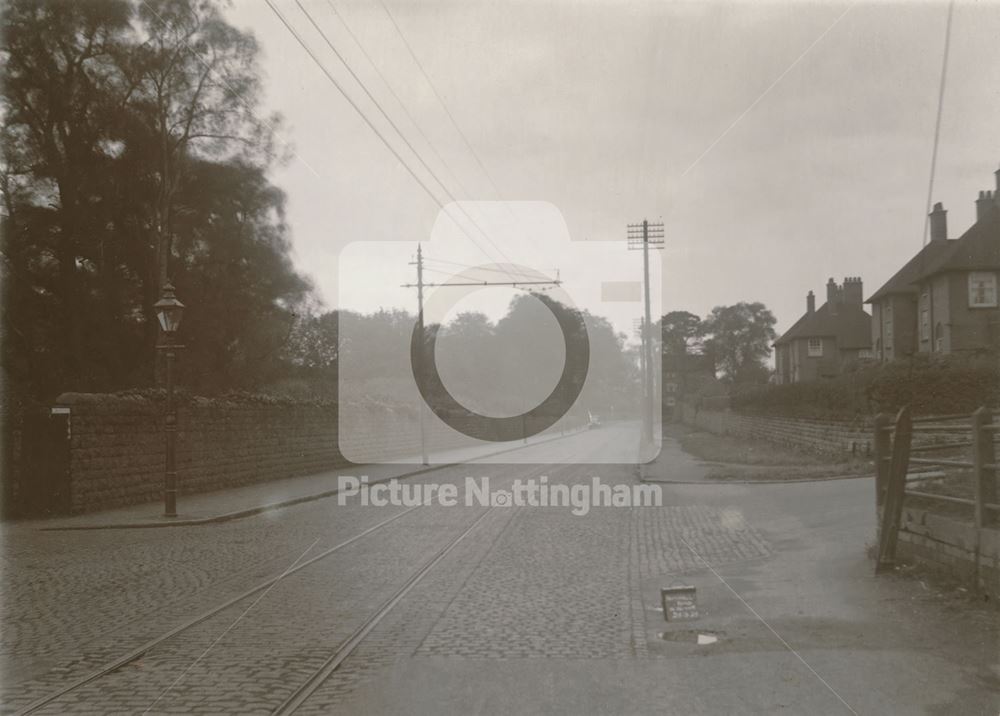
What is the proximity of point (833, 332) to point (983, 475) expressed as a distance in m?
50.4

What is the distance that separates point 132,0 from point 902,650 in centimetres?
2448

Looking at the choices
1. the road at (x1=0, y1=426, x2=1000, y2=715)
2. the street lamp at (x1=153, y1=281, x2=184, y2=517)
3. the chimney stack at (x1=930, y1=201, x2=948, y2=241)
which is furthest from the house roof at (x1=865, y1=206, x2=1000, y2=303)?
the street lamp at (x1=153, y1=281, x2=184, y2=517)

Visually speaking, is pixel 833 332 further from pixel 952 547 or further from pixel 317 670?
pixel 317 670

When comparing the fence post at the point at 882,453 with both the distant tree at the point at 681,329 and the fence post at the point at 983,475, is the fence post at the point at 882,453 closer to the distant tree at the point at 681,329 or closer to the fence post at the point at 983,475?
the fence post at the point at 983,475

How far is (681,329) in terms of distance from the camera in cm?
7144

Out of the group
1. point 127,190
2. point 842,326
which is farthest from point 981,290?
point 127,190

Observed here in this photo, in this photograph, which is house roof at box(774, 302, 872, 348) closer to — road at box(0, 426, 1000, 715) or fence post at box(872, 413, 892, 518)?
road at box(0, 426, 1000, 715)

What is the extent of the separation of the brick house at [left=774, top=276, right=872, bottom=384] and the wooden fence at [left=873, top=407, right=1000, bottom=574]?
4413cm

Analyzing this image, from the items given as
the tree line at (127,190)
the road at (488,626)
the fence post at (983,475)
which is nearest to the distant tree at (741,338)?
the tree line at (127,190)

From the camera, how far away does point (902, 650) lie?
599cm

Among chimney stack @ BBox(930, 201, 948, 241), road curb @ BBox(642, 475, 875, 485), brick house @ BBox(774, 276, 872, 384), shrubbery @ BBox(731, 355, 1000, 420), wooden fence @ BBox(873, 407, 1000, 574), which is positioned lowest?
road curb @ BBox(642, 475, 875, 485)

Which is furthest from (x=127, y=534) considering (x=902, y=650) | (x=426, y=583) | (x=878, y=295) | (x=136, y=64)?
(x=878, y=295)

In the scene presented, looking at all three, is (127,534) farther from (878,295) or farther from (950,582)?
(878,295)

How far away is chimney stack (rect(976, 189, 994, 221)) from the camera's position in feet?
115
